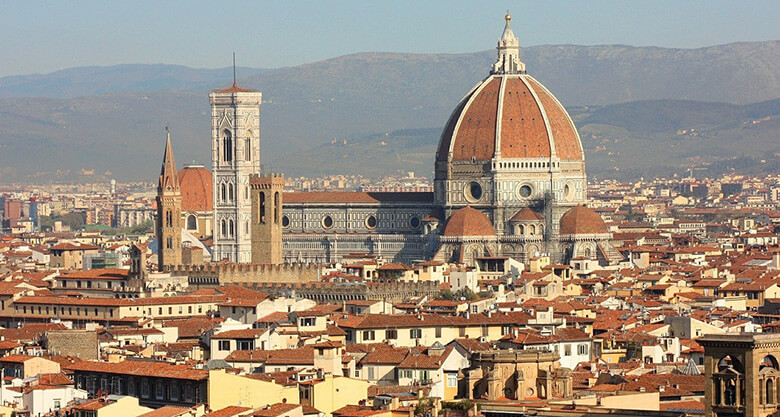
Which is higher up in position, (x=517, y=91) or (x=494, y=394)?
(x=517, y=91)

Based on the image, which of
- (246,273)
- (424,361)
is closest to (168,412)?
(424,361)

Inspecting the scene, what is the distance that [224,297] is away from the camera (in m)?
76.6

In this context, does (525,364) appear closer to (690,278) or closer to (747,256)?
(690,278)

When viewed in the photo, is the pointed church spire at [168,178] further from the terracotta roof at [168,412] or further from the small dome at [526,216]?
the terracotta roof at [168,412]

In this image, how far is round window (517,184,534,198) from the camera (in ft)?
414

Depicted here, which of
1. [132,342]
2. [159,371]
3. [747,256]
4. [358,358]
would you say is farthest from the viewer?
[747,256]

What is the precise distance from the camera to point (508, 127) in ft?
413

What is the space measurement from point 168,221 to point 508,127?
87.8 ft

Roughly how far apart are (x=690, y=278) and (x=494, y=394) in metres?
52.0

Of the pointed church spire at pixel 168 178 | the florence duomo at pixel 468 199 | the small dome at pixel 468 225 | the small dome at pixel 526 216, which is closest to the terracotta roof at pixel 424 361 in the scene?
the pointed church spire at pixel 168 178

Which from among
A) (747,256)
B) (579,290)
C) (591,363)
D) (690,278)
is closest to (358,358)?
(591,363)

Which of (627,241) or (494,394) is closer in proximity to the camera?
(494,394)

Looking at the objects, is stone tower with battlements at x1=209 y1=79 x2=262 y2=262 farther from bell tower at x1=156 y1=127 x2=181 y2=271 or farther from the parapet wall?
the parapet wall

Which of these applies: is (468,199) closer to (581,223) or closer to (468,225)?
(468,225)
